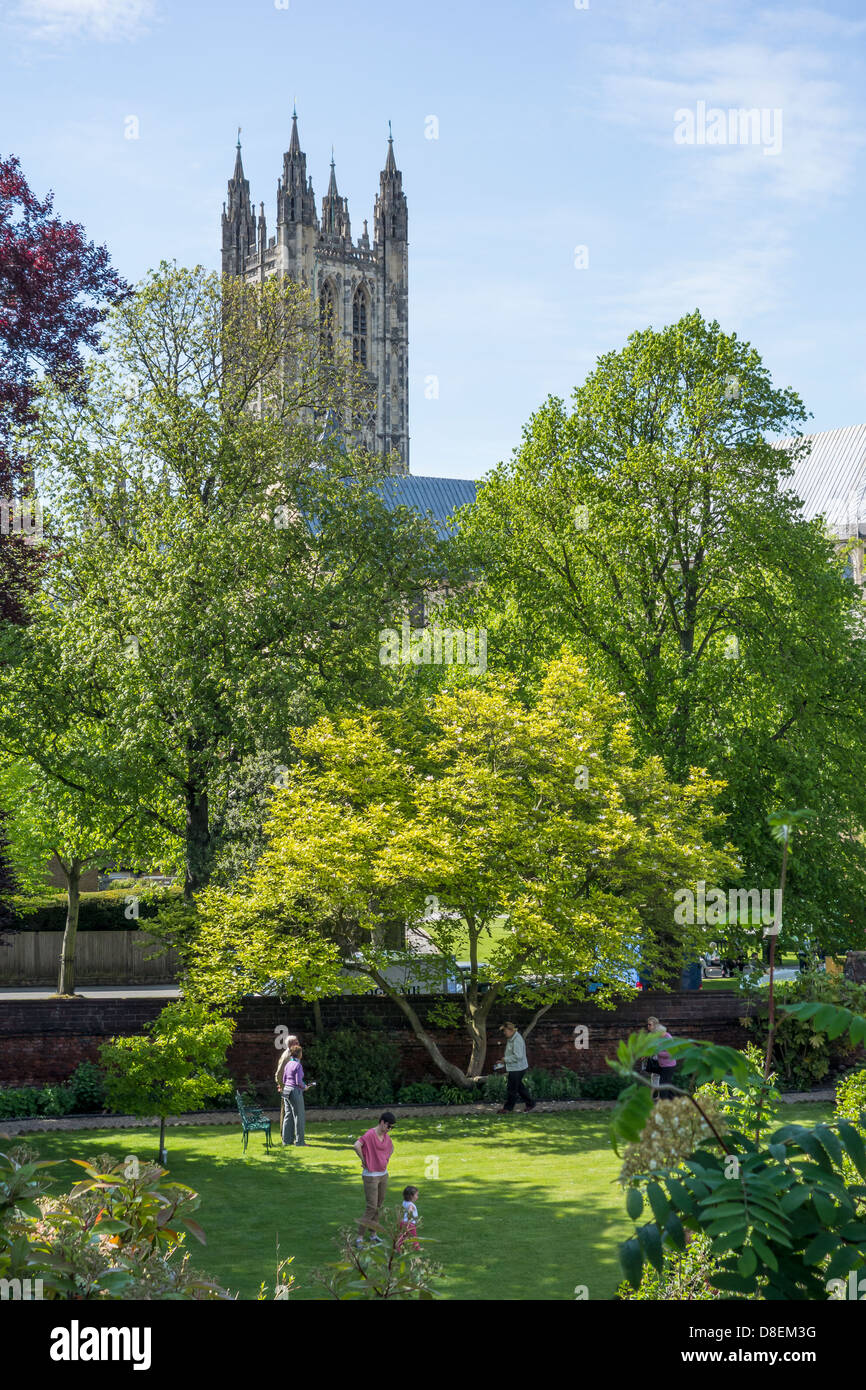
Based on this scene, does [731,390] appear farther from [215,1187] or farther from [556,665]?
[215,1187]

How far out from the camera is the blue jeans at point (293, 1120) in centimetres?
1989

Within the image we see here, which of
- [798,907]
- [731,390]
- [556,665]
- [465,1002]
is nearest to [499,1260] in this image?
[465,1002]

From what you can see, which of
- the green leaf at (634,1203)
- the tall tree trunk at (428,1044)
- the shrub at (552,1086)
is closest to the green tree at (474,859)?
the tall tree trunk at (428,1044)

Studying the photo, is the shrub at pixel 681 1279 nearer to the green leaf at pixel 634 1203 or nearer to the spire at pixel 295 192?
the green leaf at pixel 634 1203

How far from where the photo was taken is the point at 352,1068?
23391mm

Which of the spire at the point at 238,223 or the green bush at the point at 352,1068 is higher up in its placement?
the spire at the point at 238,223

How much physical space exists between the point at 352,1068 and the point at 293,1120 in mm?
3496

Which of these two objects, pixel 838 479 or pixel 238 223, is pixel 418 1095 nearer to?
pixel 838 479

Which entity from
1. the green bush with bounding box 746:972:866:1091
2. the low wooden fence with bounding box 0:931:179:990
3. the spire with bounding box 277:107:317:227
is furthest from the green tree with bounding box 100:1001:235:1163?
the spire with bounding box 277:107:317:227

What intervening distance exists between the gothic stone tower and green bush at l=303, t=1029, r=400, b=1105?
82.6 metres

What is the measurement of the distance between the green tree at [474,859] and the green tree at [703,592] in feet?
12.7

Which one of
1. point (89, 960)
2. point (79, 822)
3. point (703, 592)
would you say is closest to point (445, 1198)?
point (79, 822)

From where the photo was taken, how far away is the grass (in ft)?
43.8

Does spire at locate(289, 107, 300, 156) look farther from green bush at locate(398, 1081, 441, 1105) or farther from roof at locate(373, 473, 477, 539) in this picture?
green bush at locate(398, 1081, 441, 1105)
